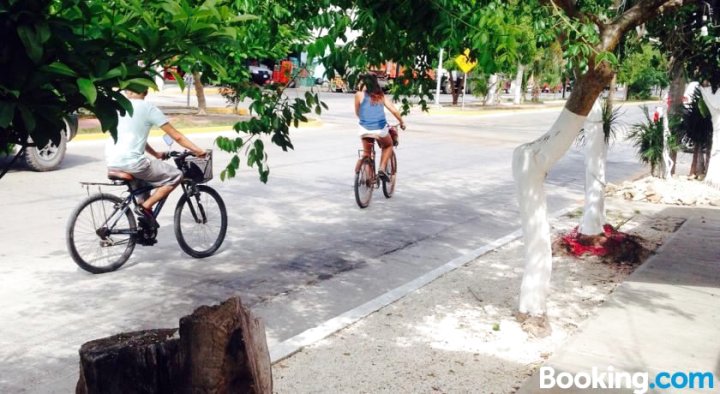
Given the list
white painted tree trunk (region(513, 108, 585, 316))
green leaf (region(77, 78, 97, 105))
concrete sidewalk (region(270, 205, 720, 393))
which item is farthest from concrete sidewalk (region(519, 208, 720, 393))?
green leaf (region(77, 78, 97, 105))

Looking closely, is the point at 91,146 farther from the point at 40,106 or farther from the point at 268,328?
the point at 40,106

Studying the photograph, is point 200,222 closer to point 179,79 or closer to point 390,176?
point 390,176

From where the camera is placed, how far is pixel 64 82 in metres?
2.42

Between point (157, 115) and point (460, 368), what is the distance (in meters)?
3.84

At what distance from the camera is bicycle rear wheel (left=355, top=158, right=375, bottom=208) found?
36.3ft

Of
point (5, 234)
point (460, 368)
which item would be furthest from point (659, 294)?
point (5, 234)

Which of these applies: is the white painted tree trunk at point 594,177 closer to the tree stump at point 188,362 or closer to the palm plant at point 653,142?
the palm plant at point 653,142

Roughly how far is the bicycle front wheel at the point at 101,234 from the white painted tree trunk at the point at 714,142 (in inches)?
377

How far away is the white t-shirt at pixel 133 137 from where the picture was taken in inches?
292

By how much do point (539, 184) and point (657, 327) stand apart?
1434 millimetres

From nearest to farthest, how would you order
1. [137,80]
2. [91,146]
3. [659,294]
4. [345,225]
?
[137,80] < [659,294] < [345,225] < [91,146]

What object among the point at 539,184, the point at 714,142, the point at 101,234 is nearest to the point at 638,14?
the point at 539,184

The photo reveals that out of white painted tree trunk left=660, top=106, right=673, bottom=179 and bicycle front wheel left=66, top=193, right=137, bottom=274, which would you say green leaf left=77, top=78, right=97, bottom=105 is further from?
white painted tree trunk left=660, top=106, right=673, bottom=179

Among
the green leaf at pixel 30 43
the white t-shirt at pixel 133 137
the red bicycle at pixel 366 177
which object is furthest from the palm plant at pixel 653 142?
the green leaf at pixel 30 43
